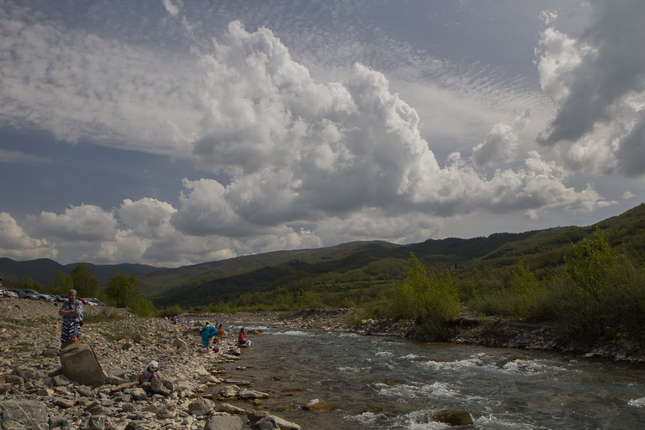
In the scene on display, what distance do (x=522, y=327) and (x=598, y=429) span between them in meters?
17.4

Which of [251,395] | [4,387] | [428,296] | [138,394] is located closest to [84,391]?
[138,394]

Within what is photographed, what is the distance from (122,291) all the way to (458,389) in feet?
248

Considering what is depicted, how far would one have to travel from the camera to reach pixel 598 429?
351 inches

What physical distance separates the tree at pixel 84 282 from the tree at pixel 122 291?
525 inches

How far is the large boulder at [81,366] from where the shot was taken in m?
10.1

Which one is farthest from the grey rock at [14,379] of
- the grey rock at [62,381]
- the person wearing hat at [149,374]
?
the person wearing hat at [149,374]

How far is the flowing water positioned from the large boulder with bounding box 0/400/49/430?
583 centimetres

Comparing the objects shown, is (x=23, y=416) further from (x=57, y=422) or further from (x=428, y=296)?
(x=428, y=296)

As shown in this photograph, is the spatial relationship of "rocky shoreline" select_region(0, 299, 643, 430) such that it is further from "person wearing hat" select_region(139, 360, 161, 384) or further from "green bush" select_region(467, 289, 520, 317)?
"green bush" select_region(467, 289, 520, 317)

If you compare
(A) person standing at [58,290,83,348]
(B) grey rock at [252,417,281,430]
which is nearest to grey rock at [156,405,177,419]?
(B) grey rock at [252,417,281,430]

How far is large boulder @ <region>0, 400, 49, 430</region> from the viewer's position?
6.84 m

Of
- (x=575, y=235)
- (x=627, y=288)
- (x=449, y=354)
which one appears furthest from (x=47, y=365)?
(x=575, y=235)

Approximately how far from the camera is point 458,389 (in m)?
13.3

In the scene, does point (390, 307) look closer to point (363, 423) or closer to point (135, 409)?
point (363, 423)
